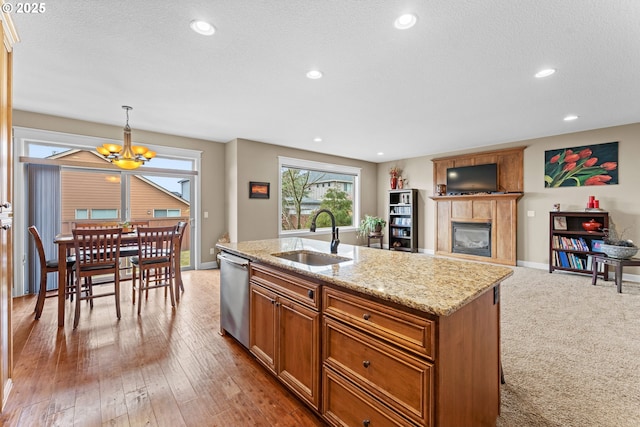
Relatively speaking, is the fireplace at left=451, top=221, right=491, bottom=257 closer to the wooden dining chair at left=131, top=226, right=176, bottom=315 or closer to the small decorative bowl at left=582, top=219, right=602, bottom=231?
the small decorative bowl at left=582, top=219, right=602, bottom=231

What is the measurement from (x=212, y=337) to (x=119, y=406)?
943 mm

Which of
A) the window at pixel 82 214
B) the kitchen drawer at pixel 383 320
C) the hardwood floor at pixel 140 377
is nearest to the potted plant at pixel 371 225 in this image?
the hardwood floor at pixel 140 377

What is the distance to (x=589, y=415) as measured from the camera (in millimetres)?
1648

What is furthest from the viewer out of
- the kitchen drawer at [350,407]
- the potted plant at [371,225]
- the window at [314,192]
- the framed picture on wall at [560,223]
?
the potted plant at [371,225]

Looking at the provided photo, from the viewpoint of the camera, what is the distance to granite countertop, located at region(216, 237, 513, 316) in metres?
1.13

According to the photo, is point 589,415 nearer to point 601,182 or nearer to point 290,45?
point 290,45

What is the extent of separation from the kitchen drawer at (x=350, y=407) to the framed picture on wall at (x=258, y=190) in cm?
453

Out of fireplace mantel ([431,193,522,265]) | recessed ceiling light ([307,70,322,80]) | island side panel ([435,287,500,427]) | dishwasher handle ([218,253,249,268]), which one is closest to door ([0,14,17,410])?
dishwasher handle ([218,253,249,268])

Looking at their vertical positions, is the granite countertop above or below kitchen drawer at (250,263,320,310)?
above

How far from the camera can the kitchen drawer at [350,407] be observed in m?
1.24

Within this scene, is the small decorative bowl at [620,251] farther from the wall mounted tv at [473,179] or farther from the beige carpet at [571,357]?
the wall mounted tv at [473,179]

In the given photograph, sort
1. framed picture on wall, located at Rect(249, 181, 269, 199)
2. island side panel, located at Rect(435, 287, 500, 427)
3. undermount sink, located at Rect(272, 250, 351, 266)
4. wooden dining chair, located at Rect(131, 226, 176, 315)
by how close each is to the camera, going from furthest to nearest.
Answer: framed picture on wall, located at Rect(249, 181, 269, 199) → wooden dining chair, located at Rect(131, 226, 176, 315) → undermount sink, located at Rect(272, 250, 351, 266) → island side panel, located at Rect(435, 287, 500, 427)

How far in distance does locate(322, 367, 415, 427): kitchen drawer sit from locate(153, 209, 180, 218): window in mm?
4588

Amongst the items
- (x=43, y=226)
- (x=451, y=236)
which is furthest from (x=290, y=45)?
(x=451, y=236)
